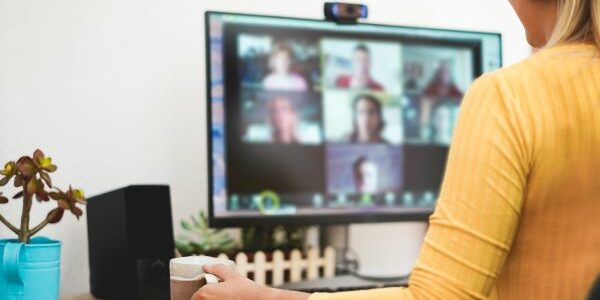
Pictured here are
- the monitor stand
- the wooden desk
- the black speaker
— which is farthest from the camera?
the monitor stand

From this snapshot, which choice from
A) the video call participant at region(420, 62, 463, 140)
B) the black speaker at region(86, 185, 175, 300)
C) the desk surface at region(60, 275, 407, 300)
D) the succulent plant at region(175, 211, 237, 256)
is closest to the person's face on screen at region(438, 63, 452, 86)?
the video call participant at region(420, 62, 463, 140)

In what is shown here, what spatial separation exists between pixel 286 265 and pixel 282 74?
0.43m

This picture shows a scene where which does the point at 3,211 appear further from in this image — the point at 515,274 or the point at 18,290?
the point at 515,274

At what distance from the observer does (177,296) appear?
0.88 meters

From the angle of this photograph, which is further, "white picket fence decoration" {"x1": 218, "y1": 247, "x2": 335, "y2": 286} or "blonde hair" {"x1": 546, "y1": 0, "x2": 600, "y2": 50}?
"white picket fence decoration" {"x1": 218, "y1": 247, "x2": 335, "y2": 286}

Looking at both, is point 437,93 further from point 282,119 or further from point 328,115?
point 282,119

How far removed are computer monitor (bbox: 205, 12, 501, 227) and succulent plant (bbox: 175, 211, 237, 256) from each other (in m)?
0.07

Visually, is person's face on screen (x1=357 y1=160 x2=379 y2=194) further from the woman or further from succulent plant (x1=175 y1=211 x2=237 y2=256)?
the woman

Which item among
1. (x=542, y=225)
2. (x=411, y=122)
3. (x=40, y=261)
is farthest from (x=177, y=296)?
(x=411, y=122)

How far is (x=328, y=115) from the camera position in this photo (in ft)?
5.06

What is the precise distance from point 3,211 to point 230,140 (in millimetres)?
505

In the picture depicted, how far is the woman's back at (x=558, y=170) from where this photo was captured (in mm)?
708

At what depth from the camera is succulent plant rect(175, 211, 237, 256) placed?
4.76 ft

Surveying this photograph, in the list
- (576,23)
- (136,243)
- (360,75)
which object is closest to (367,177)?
(360,75)
